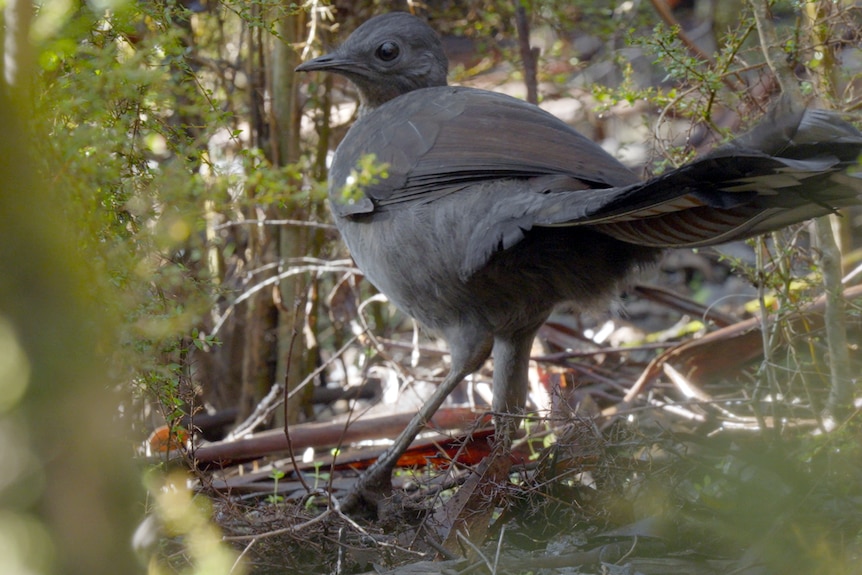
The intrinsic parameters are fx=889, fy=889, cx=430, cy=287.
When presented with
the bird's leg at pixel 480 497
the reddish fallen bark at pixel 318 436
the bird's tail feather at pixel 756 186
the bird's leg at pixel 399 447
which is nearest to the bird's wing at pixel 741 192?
the bird's tail feather at pixel 756 186

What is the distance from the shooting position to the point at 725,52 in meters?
3.09

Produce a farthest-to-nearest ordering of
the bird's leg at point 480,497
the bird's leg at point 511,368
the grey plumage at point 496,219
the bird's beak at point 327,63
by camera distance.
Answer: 1. the bird's beak at point 327,63
2. the bird's leg at point 511,368
3. the bird's leg at point 480,497
4. the grey plumage at point 496,219

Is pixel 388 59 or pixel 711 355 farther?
pixel 711 355

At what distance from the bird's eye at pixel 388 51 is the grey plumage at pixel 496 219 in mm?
147

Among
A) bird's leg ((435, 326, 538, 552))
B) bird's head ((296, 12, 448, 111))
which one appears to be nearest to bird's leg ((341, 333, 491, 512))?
bird's leg ((435, 326, 538, 552))

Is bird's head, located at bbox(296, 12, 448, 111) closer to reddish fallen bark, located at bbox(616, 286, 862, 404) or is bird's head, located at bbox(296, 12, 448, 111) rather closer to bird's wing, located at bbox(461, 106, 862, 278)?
bird's wing, located at bbox(461, 106, 862, 278)

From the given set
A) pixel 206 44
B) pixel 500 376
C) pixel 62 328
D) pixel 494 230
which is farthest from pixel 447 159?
pixel 206 44

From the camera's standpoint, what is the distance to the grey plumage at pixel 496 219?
8.16 feet

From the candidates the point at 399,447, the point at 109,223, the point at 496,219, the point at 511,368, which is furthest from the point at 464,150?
the point at 109,223

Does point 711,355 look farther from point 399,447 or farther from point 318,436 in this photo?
point 318,436

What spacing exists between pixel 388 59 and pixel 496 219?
1.36 meters

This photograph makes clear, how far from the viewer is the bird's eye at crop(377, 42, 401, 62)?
12.8ft

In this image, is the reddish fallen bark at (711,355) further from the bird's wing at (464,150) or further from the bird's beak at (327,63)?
the bird's beak at (327,63)

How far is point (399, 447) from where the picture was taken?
3.39m
